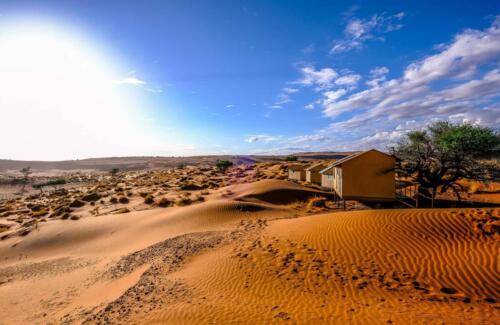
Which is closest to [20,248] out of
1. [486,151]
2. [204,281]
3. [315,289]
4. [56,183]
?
[204,281]

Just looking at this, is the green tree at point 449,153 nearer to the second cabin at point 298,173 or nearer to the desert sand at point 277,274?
the desert sand at point 277,274

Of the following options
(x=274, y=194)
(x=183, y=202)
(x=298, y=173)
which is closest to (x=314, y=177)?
(x=298, y=173)

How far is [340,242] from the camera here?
34.8 feet

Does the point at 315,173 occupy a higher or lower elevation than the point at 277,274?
higher

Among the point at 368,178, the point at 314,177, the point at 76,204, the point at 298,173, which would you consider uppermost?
the point at 368,178

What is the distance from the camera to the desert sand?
661cm

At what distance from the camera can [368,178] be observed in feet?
64.2

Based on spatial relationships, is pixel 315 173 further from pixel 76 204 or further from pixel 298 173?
pixel 76 204

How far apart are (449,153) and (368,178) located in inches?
201

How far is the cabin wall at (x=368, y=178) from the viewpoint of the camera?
19391mm

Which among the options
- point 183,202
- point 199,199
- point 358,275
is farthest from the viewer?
point 199,199

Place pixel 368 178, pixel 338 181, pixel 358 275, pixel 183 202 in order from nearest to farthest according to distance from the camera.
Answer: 1. pixel 358 275
2. pixel 368 178
3. pixel 338 181
4. pixel 183 202

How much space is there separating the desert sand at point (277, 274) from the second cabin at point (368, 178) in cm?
647

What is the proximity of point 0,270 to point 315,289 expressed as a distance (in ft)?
50.9
